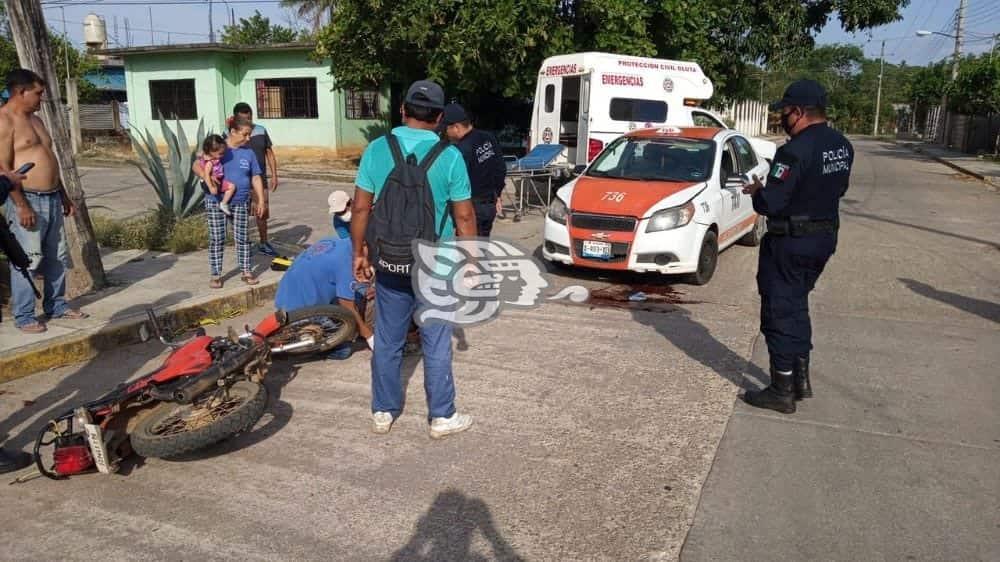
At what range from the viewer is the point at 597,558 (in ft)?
9.89

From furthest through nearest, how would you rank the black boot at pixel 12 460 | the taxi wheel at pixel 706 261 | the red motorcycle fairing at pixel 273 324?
the taxi wheel at pixel 706 261 → the red motorcycle fairing at pixel 273 324 → the black boot at pixel 12 460


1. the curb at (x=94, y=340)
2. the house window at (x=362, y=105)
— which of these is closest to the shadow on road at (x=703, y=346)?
the curb at (x=94, y=340)

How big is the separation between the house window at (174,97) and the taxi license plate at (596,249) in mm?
20983

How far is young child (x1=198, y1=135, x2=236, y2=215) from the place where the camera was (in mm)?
6902

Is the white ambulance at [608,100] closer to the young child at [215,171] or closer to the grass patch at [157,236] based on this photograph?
the grass patch at [157,236]

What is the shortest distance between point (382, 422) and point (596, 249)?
4021mm

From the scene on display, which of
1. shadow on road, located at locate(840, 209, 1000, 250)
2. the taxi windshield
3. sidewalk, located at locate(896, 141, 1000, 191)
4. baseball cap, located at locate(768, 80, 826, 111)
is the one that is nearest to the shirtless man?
baseball cap, located at locate(768, 80, 826, 111)

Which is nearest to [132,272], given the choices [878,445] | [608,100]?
[878,445]

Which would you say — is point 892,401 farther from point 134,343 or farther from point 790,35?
point 790,35

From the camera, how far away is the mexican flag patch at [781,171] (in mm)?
4301

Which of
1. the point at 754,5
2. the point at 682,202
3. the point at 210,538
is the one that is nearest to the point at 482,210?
the point at 682,202

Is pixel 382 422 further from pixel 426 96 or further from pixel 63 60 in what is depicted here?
pixel 63 60

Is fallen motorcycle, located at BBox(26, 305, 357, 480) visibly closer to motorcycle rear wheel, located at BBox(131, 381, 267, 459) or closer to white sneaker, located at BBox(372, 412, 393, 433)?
motorcycle rear wheel, located at BBox(131, 381, 267, 459)

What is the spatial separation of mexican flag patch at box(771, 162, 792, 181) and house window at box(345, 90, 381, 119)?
21.4 meters
